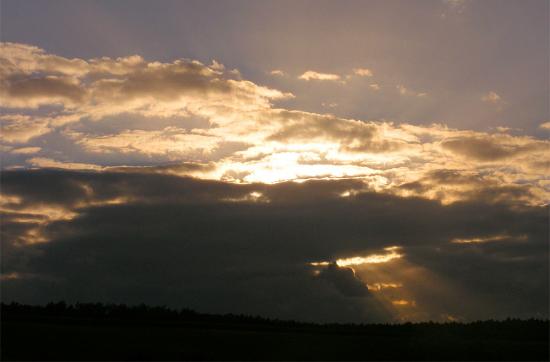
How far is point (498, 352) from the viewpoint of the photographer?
84000mm

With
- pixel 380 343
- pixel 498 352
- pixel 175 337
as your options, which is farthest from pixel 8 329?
pixel 498 352

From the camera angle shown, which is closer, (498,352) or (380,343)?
(498,352)

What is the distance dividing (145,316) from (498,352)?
94314mm

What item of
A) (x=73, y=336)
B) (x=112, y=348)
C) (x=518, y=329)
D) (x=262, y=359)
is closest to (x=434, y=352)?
(x=262, y=359)

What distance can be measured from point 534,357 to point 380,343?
2165 centimetres

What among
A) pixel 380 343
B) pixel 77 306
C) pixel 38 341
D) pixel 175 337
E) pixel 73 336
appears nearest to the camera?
pixel 38 341

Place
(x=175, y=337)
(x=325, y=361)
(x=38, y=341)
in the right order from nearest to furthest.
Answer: (x=325, y=361)
(x=38, y=341)
(x=175, y=337)

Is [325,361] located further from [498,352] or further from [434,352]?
[498,352]

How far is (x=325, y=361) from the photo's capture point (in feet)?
221

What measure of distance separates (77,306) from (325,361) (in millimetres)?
98860

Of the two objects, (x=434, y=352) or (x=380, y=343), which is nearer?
(x=434, y=352)

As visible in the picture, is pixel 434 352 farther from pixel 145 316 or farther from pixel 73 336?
pixel 145 316

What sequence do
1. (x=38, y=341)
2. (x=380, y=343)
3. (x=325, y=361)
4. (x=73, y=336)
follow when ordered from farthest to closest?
1. (x=380, y=343)
2. (x=73, y=336)
3. (x=38, y=341)
4. (x=325, y=361)

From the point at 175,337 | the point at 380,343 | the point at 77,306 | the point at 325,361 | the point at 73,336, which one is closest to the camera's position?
the point at 325,361
